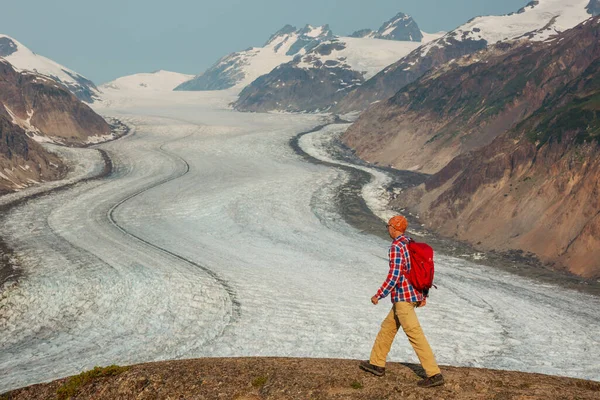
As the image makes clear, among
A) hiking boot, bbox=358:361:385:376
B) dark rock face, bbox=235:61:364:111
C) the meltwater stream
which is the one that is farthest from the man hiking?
dark rock face, bbox=235:61:364:111

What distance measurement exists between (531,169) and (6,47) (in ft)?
663

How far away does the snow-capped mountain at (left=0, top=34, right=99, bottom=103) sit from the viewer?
172 meters

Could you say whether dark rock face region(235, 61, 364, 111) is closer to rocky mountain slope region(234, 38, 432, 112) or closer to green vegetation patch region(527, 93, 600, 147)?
rocky mountain slope region(234, 38, 432, 112)

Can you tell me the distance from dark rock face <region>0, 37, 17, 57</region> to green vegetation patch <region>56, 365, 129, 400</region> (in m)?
207

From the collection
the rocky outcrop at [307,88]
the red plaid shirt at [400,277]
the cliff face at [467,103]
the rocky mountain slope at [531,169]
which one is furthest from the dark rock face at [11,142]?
the rocky outcrop at [307,88]

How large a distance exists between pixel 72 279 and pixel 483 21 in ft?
398

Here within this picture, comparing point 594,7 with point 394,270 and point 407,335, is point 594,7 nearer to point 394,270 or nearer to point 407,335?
point 394,270

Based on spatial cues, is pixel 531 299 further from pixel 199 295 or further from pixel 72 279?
pixel 72 279

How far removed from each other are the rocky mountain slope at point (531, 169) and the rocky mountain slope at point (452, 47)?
205 ft

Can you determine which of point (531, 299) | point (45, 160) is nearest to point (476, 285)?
point (531, 299)

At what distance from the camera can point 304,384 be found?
7.70 meters

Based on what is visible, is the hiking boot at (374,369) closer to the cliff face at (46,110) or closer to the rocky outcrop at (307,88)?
the cliff face at (46,110)

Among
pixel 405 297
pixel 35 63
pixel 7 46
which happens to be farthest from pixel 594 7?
pixel 7 46

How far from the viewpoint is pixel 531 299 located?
61.0 ft
